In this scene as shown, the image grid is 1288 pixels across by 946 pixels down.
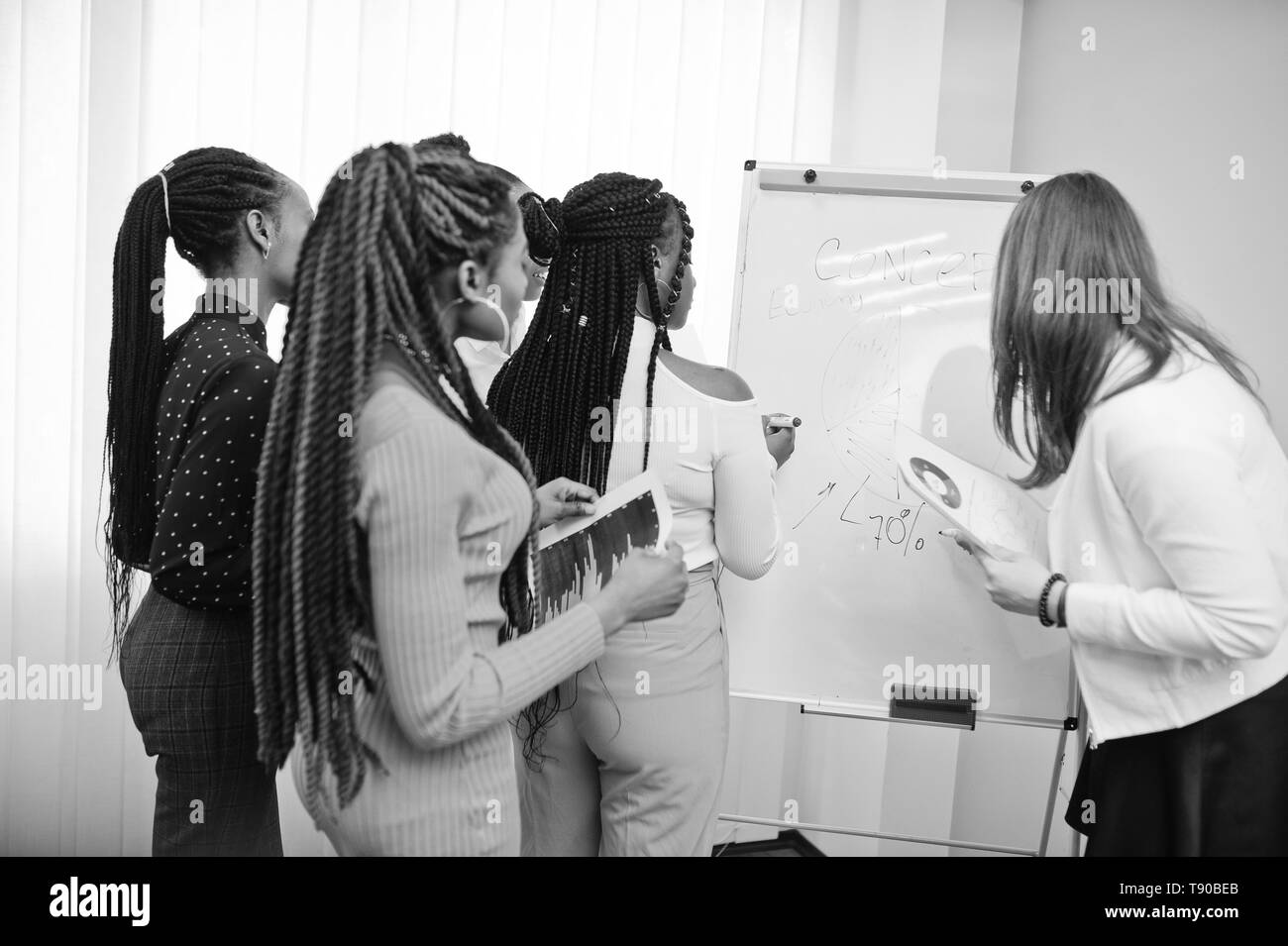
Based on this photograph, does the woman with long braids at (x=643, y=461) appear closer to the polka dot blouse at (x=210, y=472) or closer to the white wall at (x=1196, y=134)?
the polka dot blouse at (x=210, y=472)

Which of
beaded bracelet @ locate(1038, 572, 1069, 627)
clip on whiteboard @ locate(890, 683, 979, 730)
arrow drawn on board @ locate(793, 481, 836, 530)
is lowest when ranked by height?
clip on whiteboard @ locate(890, 683, 979, 730)

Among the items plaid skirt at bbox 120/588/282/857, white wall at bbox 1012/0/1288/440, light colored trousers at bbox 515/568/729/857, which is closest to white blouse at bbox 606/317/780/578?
light colored trousers at bbox 515/568/729/857

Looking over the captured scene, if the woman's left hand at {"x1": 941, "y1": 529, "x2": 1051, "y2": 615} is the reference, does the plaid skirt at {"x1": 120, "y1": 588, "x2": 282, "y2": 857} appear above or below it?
below

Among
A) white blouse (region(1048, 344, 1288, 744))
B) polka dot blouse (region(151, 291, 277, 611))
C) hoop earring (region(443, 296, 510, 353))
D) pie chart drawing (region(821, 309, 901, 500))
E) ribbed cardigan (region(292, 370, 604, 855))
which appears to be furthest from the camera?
pie chart drawing (region(821, 309, 901, 500))

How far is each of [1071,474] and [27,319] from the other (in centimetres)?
258

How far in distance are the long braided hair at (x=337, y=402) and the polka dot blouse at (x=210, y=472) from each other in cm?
39

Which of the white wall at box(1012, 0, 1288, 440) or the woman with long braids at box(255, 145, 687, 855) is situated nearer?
the woman with long braids at box(255, 145, 687, 855)

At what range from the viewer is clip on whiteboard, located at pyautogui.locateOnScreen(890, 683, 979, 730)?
1.82 m

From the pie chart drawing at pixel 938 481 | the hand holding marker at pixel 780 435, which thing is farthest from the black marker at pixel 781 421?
the pie chart drawing at pixel 938 481

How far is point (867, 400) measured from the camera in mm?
1942

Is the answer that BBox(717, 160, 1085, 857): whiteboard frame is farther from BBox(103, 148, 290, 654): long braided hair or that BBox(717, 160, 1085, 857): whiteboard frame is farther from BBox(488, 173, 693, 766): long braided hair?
BBox(103, 148, 290, 654): long braided hair

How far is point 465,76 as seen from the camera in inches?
101

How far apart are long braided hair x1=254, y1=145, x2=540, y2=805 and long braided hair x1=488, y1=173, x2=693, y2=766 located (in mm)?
460

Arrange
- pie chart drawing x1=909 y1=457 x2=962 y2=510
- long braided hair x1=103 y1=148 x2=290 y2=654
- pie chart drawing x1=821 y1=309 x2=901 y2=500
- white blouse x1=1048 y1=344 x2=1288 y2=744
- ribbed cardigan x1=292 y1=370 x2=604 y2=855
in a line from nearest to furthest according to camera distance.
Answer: ribbed cardigan x1=292 y1=370 x2=604 y2=855
white blouse x1=1048 y1=344 x2=1288 y2=744
long braided hair x1=103 y1=148 x2=290 y2=654
pie chart drawing x1=909 y1=457 x2=962 y2=510
pie chart drawing x1=821 y1=309 x2=901 y2=500
